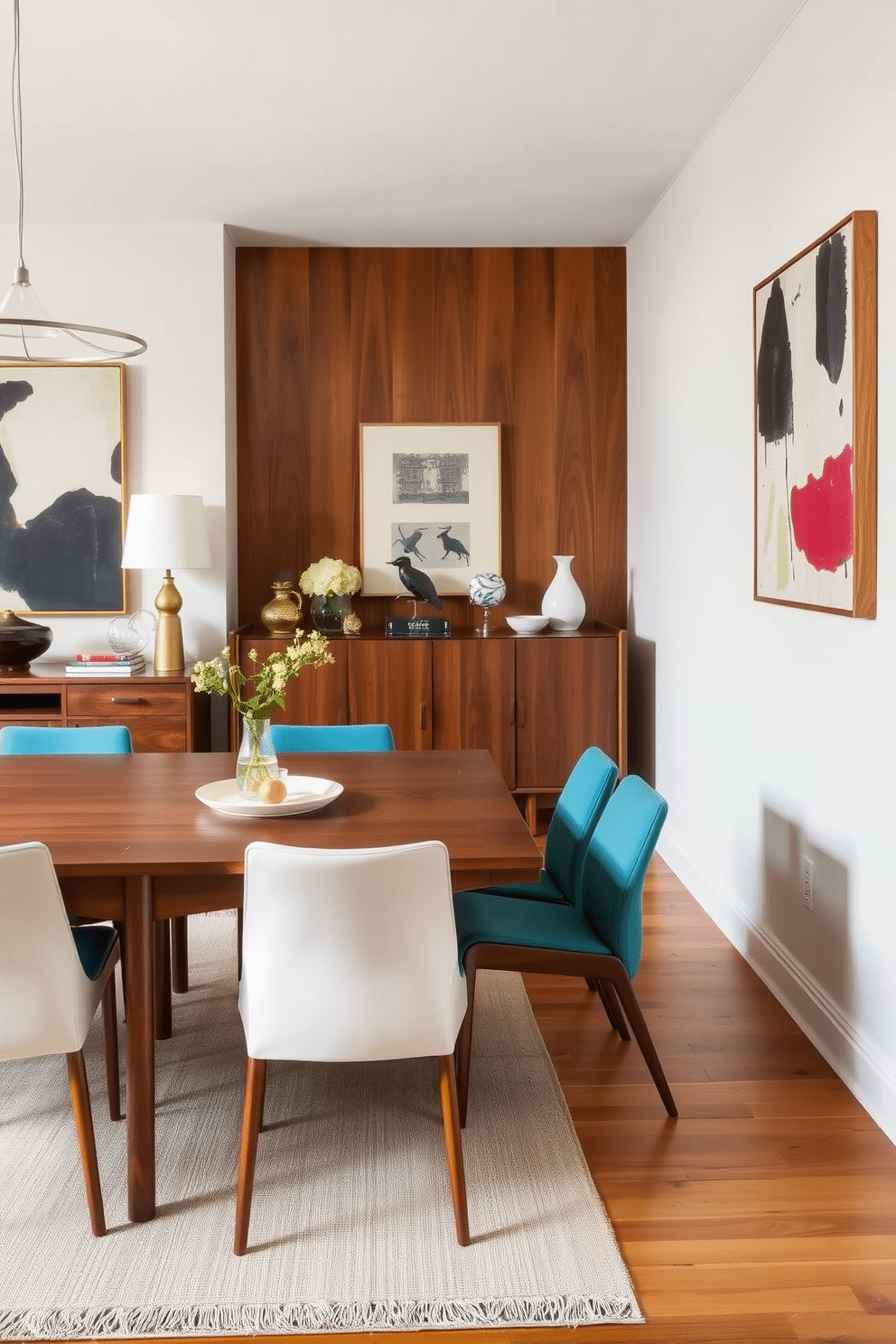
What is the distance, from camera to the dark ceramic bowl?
4.78 metres

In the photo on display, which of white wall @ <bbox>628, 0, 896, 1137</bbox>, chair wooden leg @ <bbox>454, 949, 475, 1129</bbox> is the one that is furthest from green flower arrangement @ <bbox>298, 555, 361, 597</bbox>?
chair wooden leg @ <bbox>454, 949, 475, 1129</bbox>

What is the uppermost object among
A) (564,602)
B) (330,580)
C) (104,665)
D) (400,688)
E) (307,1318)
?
(330,580)

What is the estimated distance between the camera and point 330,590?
527 centimetres

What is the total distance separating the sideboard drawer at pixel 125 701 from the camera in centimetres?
471

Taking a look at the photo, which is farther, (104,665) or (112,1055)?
(104,665)

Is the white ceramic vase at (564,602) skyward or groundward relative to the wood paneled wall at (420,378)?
groundward

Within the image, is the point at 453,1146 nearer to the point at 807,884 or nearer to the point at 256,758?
the point at 256,758

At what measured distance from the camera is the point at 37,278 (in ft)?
16.5

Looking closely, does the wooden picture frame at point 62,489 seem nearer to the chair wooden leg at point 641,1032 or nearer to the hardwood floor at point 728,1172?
the hardwood floor at point 728,1172

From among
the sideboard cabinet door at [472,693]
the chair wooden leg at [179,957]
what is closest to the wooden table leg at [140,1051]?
the chair wooden leg at [179,957]

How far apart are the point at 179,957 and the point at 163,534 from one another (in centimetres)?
201

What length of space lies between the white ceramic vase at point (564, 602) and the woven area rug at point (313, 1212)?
2.63 meters

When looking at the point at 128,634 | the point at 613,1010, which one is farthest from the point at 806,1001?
the point at 128,634

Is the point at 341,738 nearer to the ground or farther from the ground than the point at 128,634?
nearer to the ground
